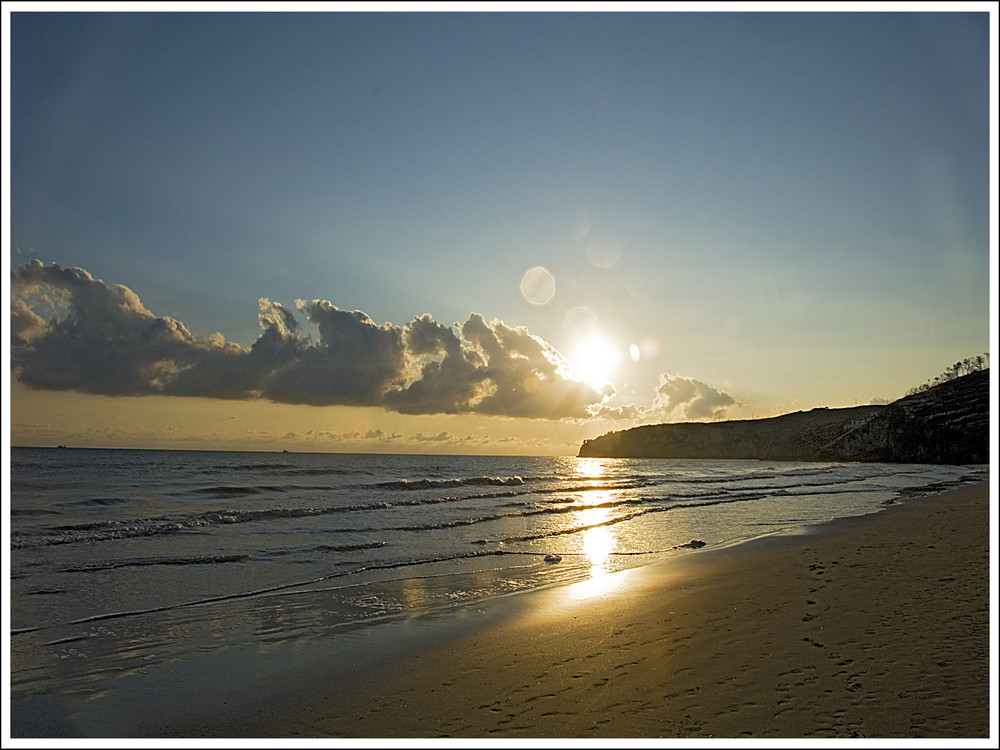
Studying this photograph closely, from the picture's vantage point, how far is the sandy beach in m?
4.90

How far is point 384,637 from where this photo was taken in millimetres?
7953

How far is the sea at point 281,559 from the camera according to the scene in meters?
8.02

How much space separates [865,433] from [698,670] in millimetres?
126169

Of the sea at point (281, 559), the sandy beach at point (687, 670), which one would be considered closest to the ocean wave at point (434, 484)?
the sea at point (281, 559)

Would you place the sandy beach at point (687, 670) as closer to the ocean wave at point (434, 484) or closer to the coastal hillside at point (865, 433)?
the ocean wave at point (434, 484)

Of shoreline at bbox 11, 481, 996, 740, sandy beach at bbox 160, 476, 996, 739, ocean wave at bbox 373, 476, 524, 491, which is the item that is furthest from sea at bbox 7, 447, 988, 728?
ocean wave at bbox 373, 476, 524, 491

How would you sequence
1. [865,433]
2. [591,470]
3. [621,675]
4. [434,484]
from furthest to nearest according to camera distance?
1. [865,433]
2. [591,470]
3. [434,484]
4. [621,675]

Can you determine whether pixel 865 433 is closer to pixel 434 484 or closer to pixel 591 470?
pixel 591 470

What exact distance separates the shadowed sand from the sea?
1.99 m

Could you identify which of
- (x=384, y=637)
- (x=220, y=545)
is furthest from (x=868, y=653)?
(x=220, y=545)

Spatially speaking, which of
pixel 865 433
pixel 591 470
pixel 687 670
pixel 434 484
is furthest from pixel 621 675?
pixel 865 433

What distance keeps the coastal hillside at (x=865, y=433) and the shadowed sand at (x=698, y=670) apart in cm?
10608

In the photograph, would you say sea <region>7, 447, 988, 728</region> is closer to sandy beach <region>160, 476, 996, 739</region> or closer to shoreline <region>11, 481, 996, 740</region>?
shoreline <region>11, 481, 996, 740</region>

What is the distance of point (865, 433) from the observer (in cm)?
11325
